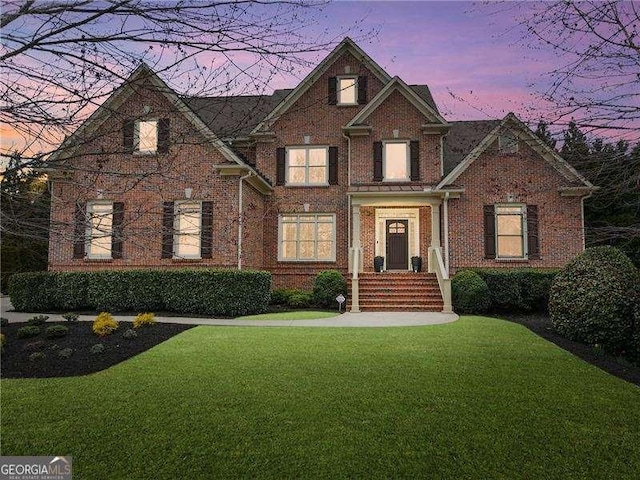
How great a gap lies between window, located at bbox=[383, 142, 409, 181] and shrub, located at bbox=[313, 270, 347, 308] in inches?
191

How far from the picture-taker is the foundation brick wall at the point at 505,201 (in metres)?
16.2

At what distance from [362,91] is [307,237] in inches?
258

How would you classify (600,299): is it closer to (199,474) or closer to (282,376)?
(282,376)

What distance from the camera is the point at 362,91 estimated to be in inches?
734

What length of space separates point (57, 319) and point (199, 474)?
1050cm

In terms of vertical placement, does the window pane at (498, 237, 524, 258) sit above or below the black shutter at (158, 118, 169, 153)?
below

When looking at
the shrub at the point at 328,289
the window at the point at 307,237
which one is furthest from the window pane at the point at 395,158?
the shrub at the point at 328,289

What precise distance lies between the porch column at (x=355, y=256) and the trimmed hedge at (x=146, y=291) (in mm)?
2804

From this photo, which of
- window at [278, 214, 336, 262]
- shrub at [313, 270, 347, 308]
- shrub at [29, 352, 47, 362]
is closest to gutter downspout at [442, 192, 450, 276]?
shrub at [313, 270, 347, 308]

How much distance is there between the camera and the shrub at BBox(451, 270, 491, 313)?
1388 centimetres

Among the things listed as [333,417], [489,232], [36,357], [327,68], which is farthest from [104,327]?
[327,68]

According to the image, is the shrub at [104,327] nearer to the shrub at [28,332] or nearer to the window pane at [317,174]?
the shrub at [28,332]

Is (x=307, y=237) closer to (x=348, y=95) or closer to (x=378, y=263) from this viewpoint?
(x=378, y=263)

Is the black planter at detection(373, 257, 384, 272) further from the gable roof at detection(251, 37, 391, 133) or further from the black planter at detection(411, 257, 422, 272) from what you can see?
the gable roof at detection(251, 37, 391, 133)
